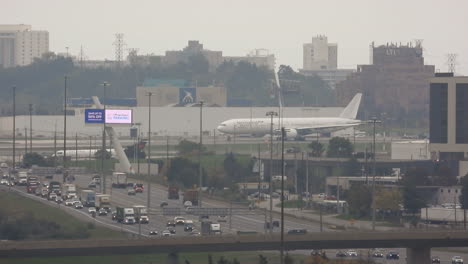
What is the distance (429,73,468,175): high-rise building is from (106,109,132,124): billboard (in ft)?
103

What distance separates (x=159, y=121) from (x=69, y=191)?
3668 inches

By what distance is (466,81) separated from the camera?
109 meters

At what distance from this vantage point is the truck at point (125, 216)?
260ft

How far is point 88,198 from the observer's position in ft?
301

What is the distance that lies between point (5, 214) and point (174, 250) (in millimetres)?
26106

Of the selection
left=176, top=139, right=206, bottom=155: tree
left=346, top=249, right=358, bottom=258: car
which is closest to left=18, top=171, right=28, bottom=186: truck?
left=176, top=139, right=206, bottom=155: tree

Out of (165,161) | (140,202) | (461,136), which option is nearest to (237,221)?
(140,202)

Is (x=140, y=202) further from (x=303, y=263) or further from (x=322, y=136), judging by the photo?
(x=322, y=136)

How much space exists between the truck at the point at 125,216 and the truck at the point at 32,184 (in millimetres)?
18927

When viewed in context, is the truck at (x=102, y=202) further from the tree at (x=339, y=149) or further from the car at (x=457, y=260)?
the tree at (x=339, y=149)

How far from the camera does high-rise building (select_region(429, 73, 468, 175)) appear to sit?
4301 inches

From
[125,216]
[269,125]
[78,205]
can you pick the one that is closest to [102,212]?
[78,205]

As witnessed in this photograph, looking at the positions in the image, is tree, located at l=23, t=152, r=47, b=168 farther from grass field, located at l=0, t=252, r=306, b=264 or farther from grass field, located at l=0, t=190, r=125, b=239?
grass field, located at l=0, t=252, r=306, b=264

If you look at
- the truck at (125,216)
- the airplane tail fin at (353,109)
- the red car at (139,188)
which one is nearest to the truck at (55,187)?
the red car at (139,188)
